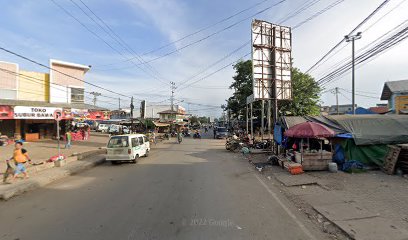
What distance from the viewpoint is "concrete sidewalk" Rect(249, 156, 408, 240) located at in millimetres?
6027

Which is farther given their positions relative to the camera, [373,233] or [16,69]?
[16,69]

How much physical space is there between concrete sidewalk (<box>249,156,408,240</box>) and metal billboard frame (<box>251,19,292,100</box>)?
11.8 meters

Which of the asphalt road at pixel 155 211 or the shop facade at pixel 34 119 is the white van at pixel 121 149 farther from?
the shop facade at pixel 34 119

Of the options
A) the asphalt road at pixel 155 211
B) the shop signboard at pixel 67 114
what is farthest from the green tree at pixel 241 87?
the asphalt road at pixel 155 211

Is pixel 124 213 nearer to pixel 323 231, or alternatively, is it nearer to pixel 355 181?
pixel 323 231

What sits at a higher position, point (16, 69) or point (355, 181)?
point (16, 69)

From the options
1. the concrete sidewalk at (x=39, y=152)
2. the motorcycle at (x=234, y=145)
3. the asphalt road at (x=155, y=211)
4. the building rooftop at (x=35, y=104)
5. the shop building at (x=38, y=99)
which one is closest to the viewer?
the asphalt road at (x=155, y=211)

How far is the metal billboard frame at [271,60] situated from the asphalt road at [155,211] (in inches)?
529

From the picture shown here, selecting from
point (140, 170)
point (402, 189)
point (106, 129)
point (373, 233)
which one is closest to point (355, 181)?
point (402, 189)

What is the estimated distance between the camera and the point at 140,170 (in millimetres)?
14336

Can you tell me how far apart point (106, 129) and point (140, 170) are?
4824 cm

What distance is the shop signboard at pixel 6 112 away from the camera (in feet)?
78.9

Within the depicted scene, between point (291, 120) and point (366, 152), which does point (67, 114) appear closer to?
point (291, 120)

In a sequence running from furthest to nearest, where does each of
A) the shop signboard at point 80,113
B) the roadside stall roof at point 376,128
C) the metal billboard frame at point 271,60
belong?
the shop signboard at point 80,113 → the metal billboard frame at point 271,60 → the roadside stall roof at point 376,128
